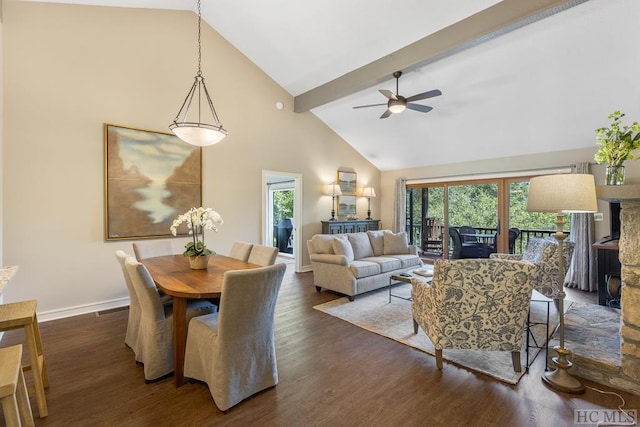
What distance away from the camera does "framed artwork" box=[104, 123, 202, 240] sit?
12.9ft

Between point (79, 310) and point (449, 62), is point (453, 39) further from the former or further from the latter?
point (79, 310)

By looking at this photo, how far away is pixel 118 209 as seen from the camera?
13.1ft

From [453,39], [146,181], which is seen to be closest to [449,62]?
[453,39]

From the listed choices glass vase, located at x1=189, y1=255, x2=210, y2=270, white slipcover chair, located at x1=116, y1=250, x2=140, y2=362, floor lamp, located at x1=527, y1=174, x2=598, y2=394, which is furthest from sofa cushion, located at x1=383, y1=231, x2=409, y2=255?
white slipcover chair, located at x1=116, y1=250, x2=140, y2=362

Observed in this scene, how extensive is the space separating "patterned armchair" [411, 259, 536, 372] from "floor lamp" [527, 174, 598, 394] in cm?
27

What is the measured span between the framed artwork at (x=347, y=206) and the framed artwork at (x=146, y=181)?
3.24 m

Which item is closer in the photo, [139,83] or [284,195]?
[139,83]

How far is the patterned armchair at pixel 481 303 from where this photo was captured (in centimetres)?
226

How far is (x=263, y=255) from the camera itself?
3.16 m

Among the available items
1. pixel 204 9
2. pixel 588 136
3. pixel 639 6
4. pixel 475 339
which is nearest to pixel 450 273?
pixel 475 339

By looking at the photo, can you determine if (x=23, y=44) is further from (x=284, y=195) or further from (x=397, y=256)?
(x=397, y=256)

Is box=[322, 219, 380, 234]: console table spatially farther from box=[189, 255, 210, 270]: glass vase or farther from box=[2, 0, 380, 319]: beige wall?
box=[189, 255, 210, 270]: glass vase

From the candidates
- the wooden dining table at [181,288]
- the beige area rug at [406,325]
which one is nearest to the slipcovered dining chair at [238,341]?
the wooden dining table at [181,288]

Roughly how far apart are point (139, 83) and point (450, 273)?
460 centimetres
